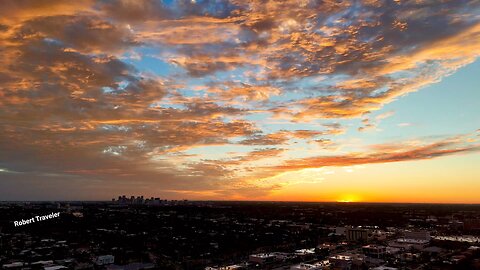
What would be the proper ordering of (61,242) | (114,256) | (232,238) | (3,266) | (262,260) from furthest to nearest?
(232,238) → (61,242) → (114,256) → (262,260) → (3,266)

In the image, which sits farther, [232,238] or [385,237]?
[385,237]

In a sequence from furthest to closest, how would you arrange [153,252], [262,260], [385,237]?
1. [385,237]
2. [153,252]
3. [262,260]

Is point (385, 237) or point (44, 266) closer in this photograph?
point (44, 266)

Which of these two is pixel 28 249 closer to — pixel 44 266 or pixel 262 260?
pixel 44 266

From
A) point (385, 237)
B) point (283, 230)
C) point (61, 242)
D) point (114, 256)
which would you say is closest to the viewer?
point (114, 256)

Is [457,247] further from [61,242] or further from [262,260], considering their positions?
[61,242]

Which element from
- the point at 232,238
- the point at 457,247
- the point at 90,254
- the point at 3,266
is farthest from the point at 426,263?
the point at 3,266

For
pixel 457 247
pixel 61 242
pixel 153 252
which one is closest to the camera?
pixel 153 252

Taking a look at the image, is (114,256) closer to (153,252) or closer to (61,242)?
(153,252)

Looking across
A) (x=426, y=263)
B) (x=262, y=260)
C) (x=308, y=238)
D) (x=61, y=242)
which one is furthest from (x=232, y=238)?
(x=426, y=263)
